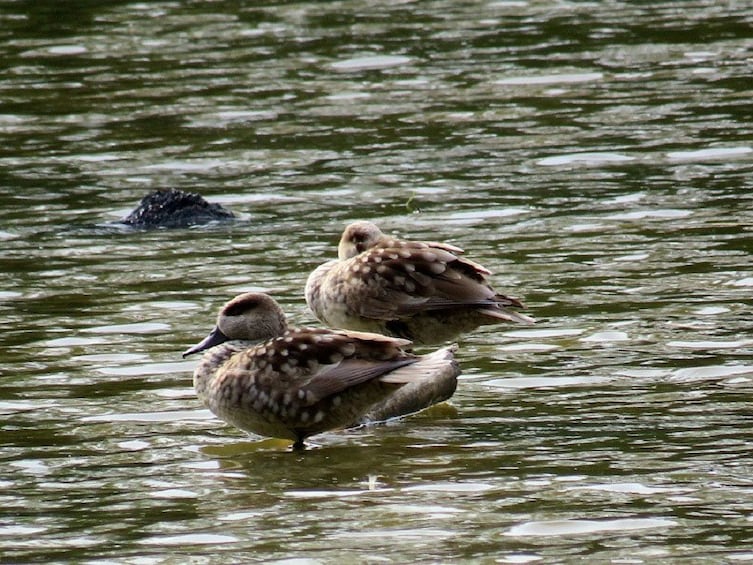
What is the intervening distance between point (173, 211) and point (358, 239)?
3.49 m

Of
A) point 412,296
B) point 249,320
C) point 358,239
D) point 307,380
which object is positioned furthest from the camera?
point 358,239

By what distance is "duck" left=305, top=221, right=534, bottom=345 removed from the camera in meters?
10.5

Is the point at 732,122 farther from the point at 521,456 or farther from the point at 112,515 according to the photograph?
the point at 112,515

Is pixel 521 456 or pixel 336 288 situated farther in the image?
pixel 336 288

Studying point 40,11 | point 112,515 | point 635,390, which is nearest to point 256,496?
point 112,515

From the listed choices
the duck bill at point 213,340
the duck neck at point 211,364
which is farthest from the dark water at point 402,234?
the duck bill at point 213,340

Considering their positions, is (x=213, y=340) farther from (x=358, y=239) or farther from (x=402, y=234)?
(x=402, y=234)

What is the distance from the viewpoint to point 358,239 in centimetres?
1154

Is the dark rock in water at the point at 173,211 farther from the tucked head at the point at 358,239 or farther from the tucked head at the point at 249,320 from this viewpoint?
the tucked head at the point at 249,320

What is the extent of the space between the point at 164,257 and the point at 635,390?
5.14 metres

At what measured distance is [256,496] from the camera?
8328mm

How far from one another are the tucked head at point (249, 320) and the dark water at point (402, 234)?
1.68 feet

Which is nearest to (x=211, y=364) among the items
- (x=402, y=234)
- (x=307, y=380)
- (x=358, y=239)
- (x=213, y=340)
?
(x=213, y=340)

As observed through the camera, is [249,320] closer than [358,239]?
Yes
